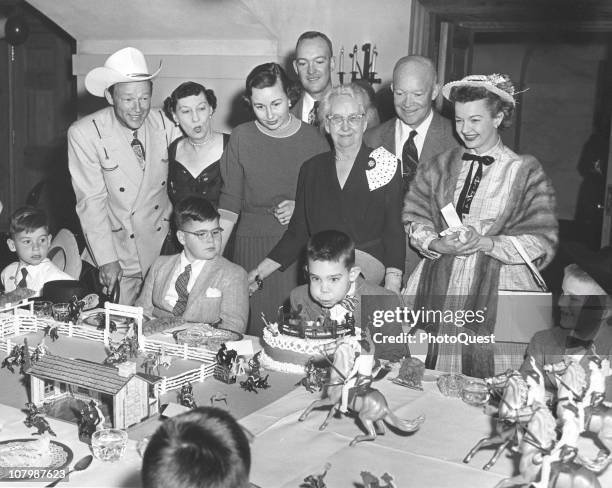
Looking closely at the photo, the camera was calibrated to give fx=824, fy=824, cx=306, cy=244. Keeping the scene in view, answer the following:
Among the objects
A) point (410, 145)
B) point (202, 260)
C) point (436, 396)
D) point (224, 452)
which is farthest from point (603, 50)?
point (224, 452)

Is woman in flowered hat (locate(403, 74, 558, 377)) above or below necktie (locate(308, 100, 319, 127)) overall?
below

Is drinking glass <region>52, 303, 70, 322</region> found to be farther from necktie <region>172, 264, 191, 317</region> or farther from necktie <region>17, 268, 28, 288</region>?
necktie <region>17, 268, 28, 288</region>

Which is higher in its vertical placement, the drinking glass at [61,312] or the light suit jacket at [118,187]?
the light suit jacket at [118,187]

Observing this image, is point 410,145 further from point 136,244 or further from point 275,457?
point 275,457

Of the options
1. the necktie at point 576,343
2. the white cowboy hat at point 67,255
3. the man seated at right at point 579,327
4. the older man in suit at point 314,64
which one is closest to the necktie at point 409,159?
the older man in suit at point 314,64

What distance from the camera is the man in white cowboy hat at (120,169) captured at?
14.2 feet

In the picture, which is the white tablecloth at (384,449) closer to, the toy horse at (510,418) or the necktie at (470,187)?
the toy horse at (510,418)

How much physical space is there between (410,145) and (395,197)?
14.0 inches

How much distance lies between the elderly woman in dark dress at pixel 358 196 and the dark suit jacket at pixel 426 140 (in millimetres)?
249

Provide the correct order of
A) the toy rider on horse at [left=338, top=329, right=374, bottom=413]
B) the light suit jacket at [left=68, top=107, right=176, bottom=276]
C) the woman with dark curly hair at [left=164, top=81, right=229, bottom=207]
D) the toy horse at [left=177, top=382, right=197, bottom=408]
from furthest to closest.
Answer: the light suit jacket at [left=68, top=107, right=176, bottom=276] → the woman with dark curly hair at [left=164, top=81, right=229, bottom=207] → the toy horse at [left=177, top=382, right=197, bottom=408] → the toy rider on horse at [left=338, top=329, right=374, bottom=413]

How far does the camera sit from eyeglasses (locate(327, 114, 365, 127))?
11.4 feet

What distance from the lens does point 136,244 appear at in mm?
4562

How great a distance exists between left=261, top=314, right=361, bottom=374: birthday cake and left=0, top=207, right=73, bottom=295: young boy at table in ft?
5.28

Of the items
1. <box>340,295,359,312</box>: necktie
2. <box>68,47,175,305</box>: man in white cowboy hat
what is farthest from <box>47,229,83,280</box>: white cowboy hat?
<box>340,295,359,312</box>: necktie
